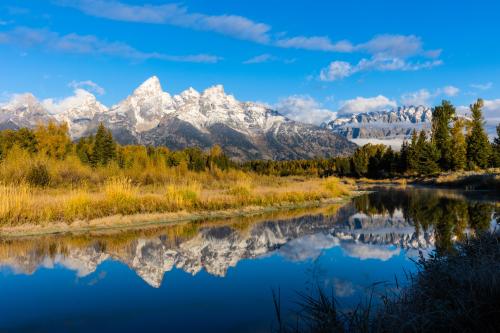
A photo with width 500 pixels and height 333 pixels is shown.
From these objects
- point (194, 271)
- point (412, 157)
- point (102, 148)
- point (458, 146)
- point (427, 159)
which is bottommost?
point (194, 271)

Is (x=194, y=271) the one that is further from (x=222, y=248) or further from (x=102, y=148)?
(x=102, y=148)

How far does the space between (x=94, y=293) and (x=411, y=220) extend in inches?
656

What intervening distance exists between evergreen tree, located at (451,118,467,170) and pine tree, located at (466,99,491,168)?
1041 millimetres

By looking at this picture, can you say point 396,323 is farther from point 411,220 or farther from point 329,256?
point 411,220

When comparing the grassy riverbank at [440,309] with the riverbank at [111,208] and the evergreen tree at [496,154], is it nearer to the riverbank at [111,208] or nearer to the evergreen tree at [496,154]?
the riverbank at [111,208]

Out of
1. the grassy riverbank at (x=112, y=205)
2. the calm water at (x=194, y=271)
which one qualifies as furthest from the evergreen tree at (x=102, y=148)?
the calm water at (x=194, y=271)

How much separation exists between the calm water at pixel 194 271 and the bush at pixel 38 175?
13944 millimetres

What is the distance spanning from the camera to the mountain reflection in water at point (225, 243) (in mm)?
12008

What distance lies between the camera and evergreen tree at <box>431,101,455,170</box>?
72.1 m

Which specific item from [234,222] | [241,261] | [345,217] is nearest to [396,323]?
[241,261]

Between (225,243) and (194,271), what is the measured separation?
12.8 feet

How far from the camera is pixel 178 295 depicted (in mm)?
9086

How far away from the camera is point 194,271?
11211mm

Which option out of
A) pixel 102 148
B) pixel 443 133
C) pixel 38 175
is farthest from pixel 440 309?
pixel 443 133
